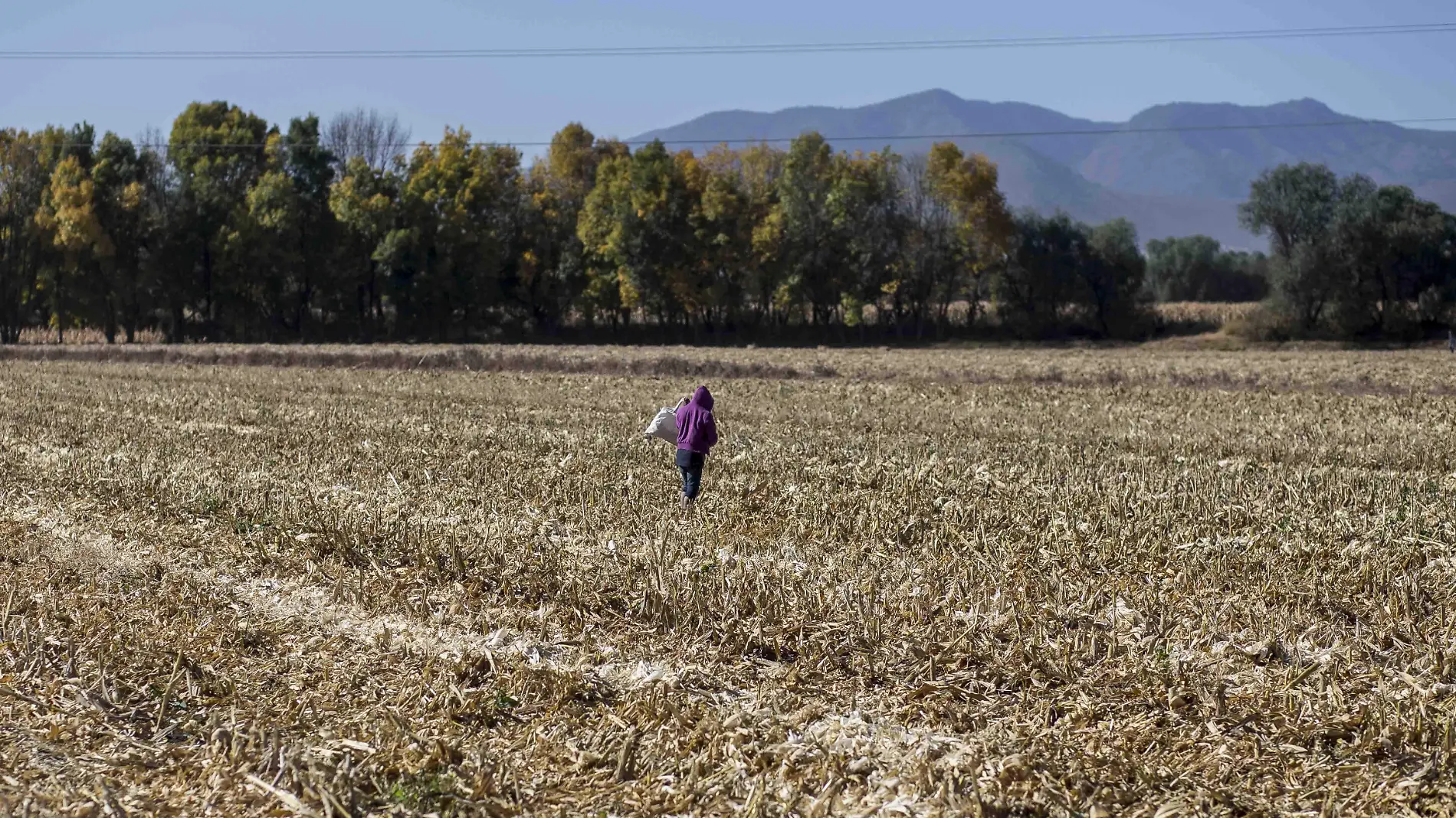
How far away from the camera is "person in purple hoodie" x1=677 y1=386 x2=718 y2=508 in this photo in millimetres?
13383

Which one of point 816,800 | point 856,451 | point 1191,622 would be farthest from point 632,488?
point 816,800

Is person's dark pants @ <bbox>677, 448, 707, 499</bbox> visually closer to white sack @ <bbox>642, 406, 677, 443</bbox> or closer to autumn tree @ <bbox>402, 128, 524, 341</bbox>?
white sack @ <bbox>642, 406, 677, 443</bbox>

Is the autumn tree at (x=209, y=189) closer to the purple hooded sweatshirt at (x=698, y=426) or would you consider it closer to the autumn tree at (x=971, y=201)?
the autumn tree at (x=971, y=201)

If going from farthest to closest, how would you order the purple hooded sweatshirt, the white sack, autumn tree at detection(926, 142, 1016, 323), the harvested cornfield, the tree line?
autumn tree at detection(926, 142, 1016, 323), the tree line, the white sack, the purple hooded sweatshirt, the harvested cornfield

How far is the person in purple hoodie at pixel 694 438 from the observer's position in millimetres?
13383

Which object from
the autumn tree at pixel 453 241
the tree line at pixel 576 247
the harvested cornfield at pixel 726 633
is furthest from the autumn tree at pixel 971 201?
the harvested cornfield at pixel 726 633

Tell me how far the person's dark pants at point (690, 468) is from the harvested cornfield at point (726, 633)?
46 centimetres

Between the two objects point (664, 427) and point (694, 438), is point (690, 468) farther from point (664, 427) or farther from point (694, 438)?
point (664, 427)

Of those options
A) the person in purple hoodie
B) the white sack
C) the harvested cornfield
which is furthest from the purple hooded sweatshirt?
the harvested cornfield

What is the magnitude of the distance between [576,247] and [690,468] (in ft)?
193

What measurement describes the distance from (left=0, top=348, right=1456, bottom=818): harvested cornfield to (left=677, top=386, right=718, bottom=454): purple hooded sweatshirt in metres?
0.69

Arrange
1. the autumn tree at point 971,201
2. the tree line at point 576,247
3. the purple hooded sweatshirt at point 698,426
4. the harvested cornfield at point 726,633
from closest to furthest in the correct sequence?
the harvested cornfield at point 726,633, the purple hooded sweatshirt at point 698,426, the tree line at point 576,247, the autumn tree at point 971,201

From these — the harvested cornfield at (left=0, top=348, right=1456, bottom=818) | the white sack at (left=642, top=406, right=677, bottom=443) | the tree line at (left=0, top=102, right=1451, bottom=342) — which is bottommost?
the harvested cornfield at (left=0, top=348, right=1456, bottom=818)

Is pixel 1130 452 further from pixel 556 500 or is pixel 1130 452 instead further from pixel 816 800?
pixel 816 800
